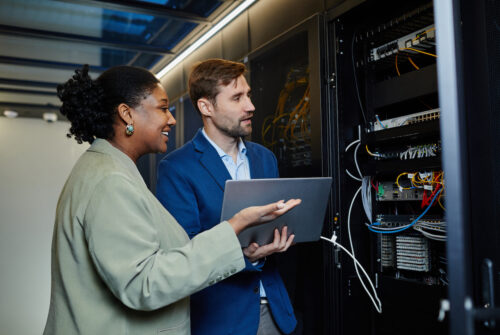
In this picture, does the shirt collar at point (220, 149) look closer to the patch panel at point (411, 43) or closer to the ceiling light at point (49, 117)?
the patch panel at point (411, 43)

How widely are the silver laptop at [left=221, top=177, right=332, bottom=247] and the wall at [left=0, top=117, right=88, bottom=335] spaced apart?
458 cm

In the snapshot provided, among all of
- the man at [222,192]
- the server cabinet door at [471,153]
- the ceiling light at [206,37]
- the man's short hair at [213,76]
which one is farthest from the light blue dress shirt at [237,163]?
the ceiling light at [206,37]

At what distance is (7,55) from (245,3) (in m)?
2.42

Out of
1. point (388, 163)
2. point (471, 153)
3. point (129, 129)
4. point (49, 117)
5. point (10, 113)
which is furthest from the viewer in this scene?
point (49, 117)

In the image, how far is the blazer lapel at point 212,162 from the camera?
1557mm

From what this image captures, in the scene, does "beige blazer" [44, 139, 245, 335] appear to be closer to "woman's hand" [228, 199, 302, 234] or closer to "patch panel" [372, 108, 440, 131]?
"woman's hand" [228, 199, 302, 234]

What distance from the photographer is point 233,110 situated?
5.65 feet

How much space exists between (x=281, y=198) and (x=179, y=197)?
16.8 inches

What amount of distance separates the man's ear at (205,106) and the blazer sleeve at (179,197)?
29cm

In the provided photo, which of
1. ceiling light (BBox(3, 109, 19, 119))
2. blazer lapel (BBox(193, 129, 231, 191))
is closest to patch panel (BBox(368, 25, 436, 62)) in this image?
blazer lapel (BBox(193, 129, 231, 191))

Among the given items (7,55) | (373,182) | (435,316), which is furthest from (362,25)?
(7,55)

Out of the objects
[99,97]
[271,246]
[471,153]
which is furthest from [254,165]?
[471,153]

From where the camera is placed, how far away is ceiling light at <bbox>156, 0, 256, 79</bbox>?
107 inches

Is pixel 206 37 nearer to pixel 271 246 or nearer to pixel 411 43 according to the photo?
pixel 411 43
